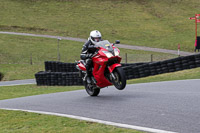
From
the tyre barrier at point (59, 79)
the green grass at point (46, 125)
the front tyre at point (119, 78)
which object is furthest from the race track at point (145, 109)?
the tyre barrier at point (59, 79)

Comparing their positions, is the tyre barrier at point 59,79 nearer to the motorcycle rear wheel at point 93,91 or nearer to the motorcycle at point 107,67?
the motorcycle rear wheel at point 93,91

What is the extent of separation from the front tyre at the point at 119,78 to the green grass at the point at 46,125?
8.26 feet

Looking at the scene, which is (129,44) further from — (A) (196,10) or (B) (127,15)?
(A) (196,10)

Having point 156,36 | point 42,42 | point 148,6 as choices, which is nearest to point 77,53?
point 42,42

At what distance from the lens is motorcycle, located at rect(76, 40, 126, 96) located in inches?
374

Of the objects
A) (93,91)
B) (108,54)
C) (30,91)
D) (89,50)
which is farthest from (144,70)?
(108,54)

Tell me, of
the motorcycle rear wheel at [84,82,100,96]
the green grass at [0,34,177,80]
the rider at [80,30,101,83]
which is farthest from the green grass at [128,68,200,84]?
the green grass at [0,34,177,80]

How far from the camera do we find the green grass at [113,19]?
5097cm

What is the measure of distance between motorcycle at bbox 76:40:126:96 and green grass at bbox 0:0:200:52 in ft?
113

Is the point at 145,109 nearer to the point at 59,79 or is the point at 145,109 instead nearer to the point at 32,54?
the point at 59,79

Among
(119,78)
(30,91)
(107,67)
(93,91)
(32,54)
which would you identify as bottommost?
(32,54)

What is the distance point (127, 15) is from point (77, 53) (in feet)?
76.6

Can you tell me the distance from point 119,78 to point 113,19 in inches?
2000

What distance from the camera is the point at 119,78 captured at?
31.2 feet
